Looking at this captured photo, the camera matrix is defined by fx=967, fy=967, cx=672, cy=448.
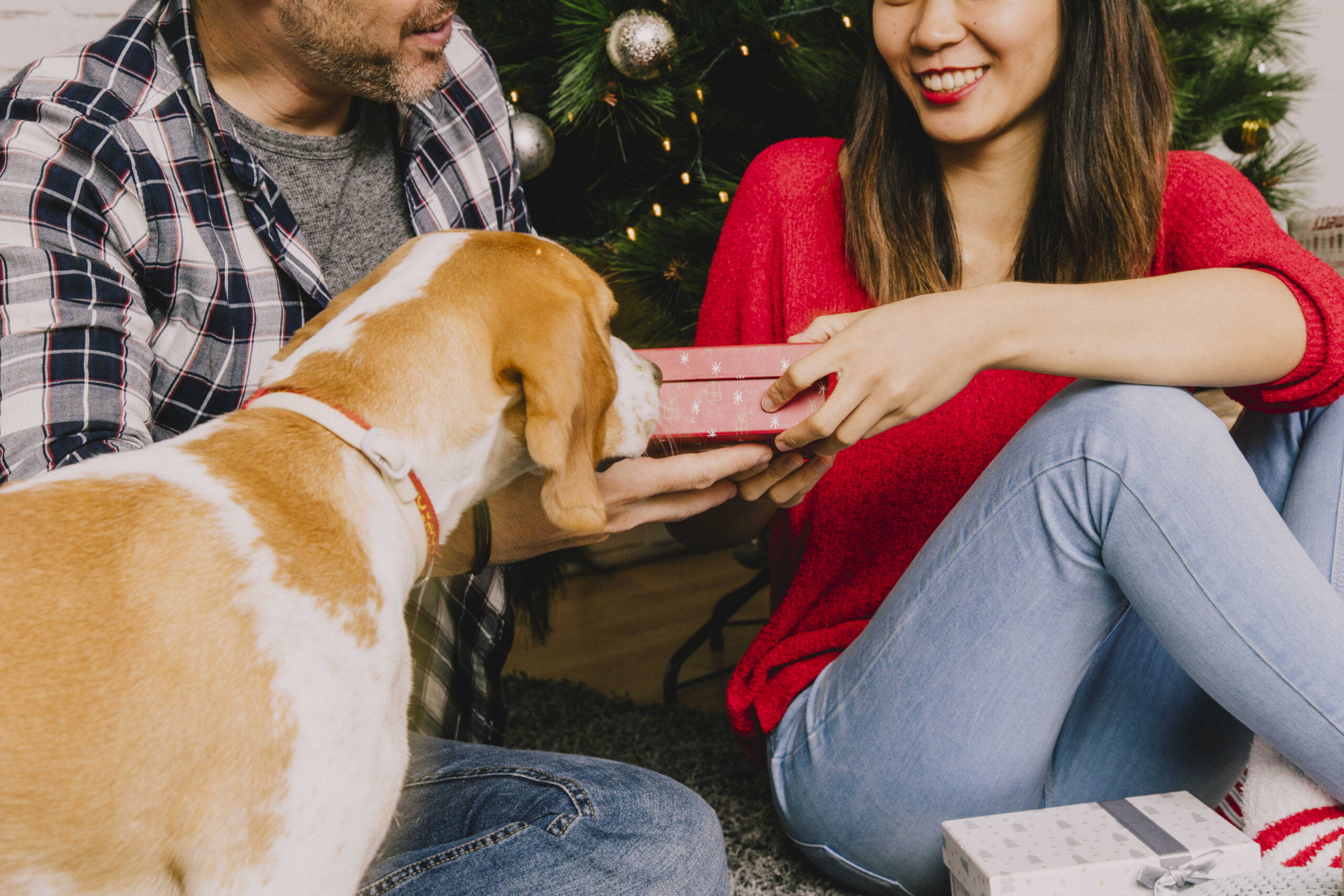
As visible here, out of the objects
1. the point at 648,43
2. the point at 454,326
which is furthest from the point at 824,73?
the point at 454,326

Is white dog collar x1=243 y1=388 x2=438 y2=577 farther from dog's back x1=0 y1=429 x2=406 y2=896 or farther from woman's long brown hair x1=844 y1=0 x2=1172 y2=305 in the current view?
woman's long brown hair x1=844 y1=0 x2=1172 y2=305

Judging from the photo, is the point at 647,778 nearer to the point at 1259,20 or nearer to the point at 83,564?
the point at 83,564

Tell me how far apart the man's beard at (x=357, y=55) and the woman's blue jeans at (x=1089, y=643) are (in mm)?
941

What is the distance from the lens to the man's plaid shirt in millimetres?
1028

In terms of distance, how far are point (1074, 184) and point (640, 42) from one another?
0.75m

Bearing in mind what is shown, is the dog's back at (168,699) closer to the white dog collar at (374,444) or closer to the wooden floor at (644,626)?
the white dog collar at (374,444)

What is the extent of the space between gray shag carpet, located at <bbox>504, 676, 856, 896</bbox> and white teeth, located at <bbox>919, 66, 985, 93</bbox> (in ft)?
3.83

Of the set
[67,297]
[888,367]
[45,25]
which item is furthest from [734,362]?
[45,25]

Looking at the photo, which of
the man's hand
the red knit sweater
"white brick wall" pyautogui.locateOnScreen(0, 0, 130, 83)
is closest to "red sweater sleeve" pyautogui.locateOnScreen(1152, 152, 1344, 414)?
the red knit sweater

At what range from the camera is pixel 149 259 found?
3.81ft

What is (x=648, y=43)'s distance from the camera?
1.66 metres

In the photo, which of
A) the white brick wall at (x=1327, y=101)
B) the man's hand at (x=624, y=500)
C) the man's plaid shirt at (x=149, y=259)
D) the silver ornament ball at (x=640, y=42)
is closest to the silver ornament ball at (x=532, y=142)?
the silver ornament ball at (x=640, y=42)

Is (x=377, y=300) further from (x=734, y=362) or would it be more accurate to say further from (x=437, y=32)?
(x=437, y=32)

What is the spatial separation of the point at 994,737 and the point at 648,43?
123 centimetres
